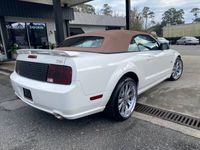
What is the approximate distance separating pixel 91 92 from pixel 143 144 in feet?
3.30

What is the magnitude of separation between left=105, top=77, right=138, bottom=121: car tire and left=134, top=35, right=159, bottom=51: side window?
90 centimetres

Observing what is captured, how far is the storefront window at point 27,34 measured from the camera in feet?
39.5

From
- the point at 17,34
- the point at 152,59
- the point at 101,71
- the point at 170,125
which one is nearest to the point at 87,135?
the point at 101,71

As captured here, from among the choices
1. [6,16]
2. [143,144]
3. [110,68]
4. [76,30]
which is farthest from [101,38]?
[76,30]

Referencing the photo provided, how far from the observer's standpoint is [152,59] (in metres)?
4.14

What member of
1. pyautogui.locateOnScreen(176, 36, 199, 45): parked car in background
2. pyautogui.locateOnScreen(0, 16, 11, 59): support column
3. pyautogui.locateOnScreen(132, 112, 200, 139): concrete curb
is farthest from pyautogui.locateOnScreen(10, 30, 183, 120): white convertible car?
pyautogui.locateOnScreen(176, 36, 199, 45): parked car in background

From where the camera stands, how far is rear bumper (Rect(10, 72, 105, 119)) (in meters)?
2.54

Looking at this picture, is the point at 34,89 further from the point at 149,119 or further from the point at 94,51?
the point at 149,119

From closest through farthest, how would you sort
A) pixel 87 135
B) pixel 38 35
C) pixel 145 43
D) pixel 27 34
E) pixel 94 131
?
pixel 87 135, pixel 94 131, pixel 145 43, pixel 27 34, pixel 38 35

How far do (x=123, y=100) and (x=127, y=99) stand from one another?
130 mm

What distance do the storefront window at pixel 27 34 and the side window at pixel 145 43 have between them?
984 centimetres

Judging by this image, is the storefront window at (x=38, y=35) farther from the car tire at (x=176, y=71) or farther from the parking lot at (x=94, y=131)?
the car tire at (x=176, y=71)

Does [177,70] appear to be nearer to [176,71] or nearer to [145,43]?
[176,71]

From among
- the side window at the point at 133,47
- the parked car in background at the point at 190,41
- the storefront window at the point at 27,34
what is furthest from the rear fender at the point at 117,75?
the parked car in background at the point at 190,41
